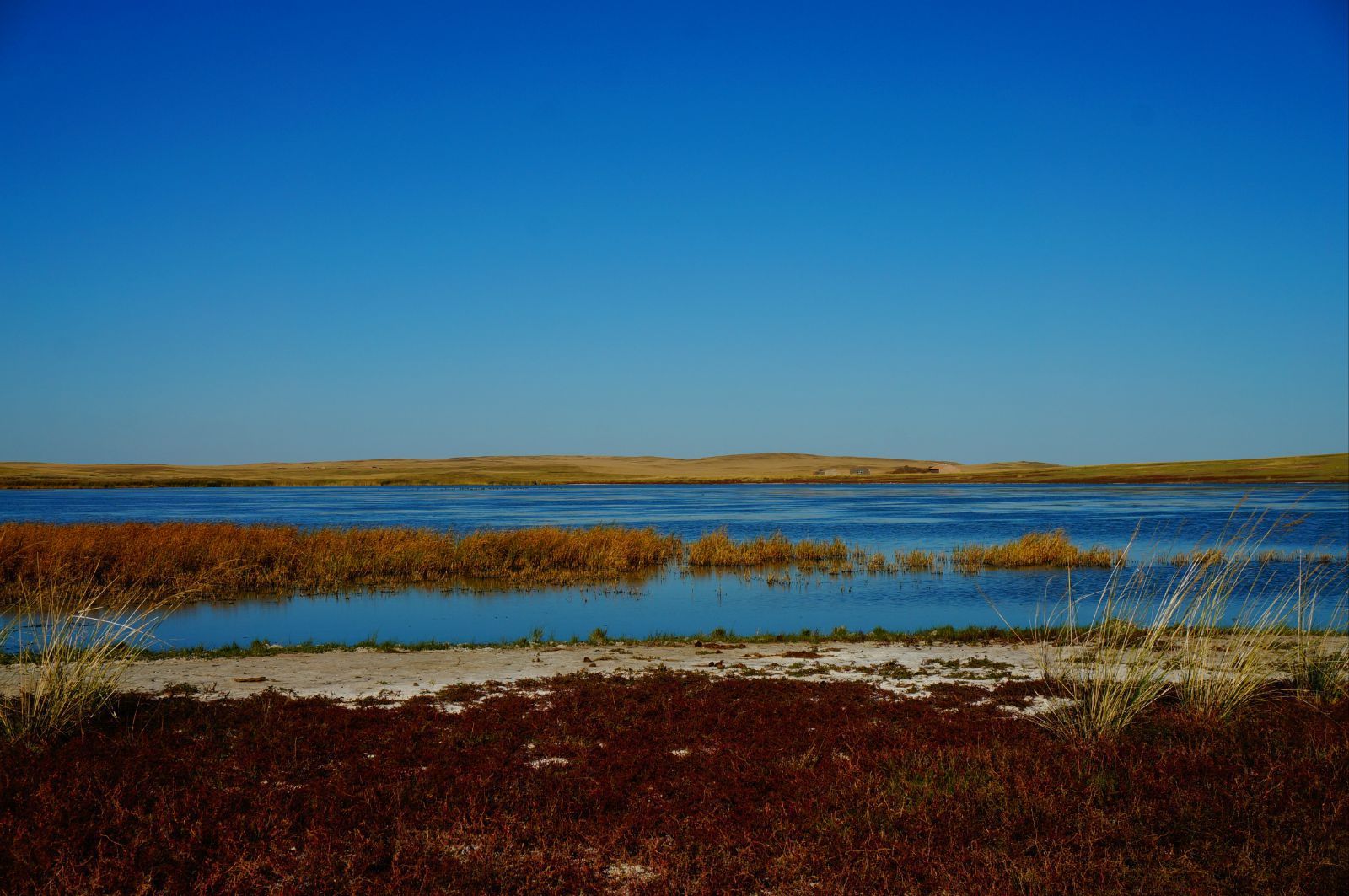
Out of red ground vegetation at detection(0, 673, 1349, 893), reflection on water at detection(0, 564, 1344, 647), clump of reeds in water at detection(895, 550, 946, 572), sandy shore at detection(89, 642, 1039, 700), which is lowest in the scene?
reflection on water at detection(0, 564, 1344, 647)

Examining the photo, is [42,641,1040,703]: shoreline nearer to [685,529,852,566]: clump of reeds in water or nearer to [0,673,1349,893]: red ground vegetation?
[0,673,1349,893]: red ground vegetation

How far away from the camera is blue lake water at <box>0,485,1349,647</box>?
871 inches

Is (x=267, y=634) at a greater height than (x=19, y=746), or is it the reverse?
(x=19, y=746)

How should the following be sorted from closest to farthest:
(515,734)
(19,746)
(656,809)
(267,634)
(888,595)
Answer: (656,809), (19,746), (515,734), (267,634), (888,595)

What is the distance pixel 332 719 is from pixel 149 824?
3.10 metres

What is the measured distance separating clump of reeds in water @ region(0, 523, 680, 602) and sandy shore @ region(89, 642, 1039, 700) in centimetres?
1350

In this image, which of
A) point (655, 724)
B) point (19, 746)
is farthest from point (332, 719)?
point (655, 724)

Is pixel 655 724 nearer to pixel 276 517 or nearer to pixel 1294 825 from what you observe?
pixel 1294 825

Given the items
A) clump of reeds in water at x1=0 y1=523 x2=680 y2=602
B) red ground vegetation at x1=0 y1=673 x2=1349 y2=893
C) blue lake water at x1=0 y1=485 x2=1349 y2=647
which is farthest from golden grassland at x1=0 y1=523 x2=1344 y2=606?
red ground vegetation at x1=0 y1=673 x2=1349 y2=893

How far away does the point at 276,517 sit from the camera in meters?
60.9

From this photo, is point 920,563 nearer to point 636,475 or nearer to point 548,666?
point 548,666

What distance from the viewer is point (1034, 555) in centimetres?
3331

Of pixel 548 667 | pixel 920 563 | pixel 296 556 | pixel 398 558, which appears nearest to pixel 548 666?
pixel 548 667

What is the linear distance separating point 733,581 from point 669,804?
23275 mm
